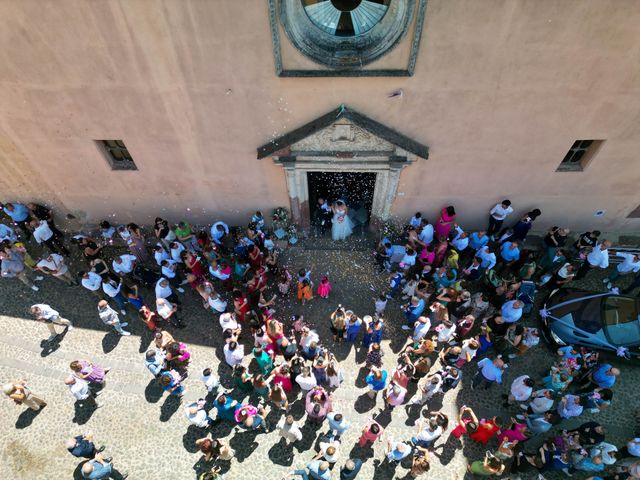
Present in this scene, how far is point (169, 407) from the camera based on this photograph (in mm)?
10891

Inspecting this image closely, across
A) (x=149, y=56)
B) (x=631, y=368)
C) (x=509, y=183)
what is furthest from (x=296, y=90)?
(x=631, y=368)

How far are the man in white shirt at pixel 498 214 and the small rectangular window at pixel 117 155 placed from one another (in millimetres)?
10500

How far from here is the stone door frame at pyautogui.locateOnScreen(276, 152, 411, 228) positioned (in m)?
11.4

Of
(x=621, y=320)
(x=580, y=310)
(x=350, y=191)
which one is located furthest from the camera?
(x=350, y=191)

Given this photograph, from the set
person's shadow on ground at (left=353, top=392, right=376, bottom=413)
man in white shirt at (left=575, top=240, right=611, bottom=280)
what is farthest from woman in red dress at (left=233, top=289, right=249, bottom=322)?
man in white shirt at (left=575, top=240, right=611, bottom=280)

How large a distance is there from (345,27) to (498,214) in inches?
278

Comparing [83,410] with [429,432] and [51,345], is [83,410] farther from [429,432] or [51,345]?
[429,432]

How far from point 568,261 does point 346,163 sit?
7531 mm

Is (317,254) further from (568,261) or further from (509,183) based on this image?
(568,261)

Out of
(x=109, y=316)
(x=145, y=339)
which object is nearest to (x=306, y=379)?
(x=145, y=339)

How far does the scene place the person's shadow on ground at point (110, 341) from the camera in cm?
1192

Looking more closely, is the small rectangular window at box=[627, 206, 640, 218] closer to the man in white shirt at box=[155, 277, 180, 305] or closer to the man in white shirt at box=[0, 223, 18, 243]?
the man in white shirt at box=[155, 277, 180, 305]

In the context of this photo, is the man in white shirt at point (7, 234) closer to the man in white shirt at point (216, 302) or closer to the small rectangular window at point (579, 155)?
the man in white shirt at point (216, 302)

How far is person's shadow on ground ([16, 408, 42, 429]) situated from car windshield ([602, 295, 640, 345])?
14671 millimetres
